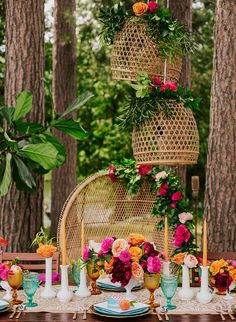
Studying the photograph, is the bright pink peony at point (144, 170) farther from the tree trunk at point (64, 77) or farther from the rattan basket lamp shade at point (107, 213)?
the tree trunk at point (64, 77)

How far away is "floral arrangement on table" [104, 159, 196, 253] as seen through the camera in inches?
167

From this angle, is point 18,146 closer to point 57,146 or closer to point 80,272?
point 57,146

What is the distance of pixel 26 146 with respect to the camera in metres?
3.99

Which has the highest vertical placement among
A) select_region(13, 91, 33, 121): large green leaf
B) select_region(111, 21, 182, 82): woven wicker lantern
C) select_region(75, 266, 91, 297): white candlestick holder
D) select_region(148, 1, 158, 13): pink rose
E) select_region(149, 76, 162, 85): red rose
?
select_region(148, 1, 158, 13): pink rose

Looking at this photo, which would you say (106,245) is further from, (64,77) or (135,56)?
(64,77)

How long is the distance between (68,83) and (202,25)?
4.45 m

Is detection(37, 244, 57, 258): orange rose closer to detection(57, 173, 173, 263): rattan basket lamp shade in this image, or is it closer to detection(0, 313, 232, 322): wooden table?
detection(0, 313, 232, 322): wooden table

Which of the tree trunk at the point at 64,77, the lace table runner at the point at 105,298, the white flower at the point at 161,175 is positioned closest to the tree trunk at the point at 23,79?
the white flower at the point at 161,175

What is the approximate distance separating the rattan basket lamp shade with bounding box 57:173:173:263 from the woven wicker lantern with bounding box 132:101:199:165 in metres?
0.93

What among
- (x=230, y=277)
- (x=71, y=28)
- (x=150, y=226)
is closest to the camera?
(x=230, y=277)

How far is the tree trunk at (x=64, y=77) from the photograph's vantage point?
8.09 metres

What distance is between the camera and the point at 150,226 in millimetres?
4527

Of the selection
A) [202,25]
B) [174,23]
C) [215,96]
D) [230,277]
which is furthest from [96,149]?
[230,277]

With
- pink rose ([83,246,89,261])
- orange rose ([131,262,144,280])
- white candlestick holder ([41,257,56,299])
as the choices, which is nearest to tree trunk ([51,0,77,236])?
white candlestick holder ([41,257,56,299])
